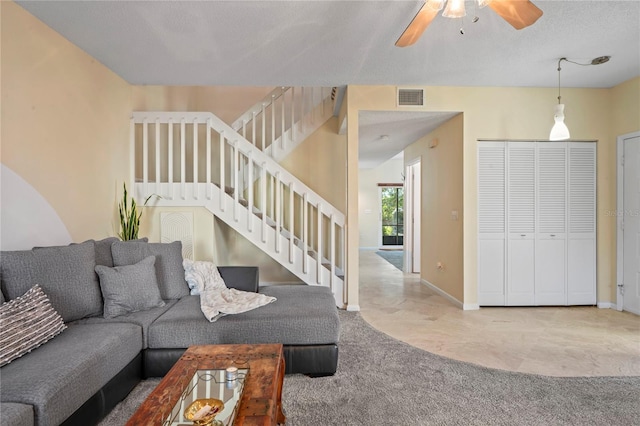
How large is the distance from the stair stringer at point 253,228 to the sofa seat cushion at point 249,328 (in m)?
1.66

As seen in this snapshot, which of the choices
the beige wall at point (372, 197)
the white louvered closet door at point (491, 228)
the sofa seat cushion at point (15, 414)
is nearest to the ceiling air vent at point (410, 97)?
the white louvered closet door at point (491, 228)

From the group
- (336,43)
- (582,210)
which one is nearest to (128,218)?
(336,43)

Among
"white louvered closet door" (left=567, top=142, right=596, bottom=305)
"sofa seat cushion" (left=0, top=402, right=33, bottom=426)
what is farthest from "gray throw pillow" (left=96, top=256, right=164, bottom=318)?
"white louvered closet door" (left=567, top=142, right=596, bottom=305)

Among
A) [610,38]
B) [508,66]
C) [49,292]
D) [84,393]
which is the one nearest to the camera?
[84,393]

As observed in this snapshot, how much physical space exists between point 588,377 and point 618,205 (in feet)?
8.41

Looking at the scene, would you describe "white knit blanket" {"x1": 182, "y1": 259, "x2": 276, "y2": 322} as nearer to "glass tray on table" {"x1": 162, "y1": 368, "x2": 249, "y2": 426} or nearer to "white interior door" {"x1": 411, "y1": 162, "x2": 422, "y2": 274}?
"glass tray on table" {"x1": 162, "y1": 368, "x2": 249, "y2": 426}

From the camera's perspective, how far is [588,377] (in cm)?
244

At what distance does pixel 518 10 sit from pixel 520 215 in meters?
2.91

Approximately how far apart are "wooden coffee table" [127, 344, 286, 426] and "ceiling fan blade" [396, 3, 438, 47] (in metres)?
1.97

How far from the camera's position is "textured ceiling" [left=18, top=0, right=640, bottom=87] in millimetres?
2506

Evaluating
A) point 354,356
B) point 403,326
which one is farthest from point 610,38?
point 354,356

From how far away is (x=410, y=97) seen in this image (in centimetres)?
405

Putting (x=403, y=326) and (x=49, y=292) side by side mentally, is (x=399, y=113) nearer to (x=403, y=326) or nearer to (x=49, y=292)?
(x=403, y=326)

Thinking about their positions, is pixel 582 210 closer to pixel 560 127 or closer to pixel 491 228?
pixel 491 228
